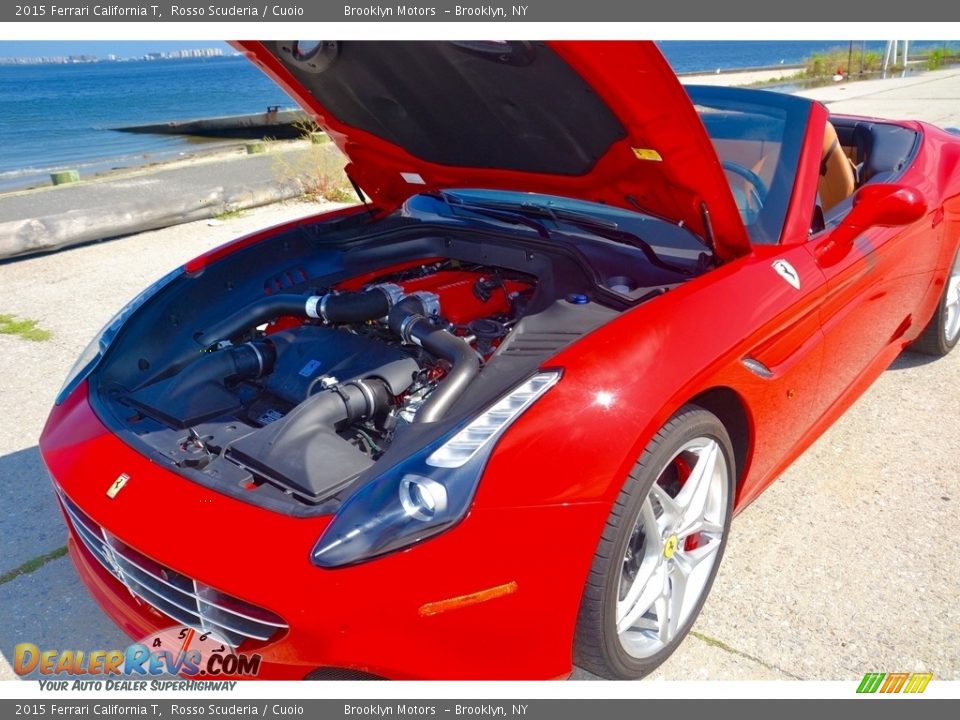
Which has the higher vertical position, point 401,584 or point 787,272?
point 787,272

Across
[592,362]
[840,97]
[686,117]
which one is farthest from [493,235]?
[840,97]

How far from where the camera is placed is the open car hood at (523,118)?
2072 millimetres

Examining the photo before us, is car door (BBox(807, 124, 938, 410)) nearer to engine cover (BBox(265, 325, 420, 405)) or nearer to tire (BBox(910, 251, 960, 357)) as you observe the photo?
tire (BBox(910, 251, 960, 357))

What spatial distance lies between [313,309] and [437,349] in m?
0.63

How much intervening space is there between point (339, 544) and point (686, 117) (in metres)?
1.46

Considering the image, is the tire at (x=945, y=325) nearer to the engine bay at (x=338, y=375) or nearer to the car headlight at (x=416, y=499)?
the engine bay at (x=338, y=375)

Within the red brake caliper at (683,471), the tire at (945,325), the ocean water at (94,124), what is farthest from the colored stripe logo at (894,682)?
the ocean water at (94,124)

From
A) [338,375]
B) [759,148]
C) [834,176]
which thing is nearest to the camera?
[338,375]

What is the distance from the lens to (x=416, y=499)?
5.36 feet

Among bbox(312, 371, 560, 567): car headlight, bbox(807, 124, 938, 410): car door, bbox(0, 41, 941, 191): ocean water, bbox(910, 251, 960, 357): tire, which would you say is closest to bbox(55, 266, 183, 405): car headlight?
bbox(312, 371, 560, 567): car headlight

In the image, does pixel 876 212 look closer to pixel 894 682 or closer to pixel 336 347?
pixel 894 682

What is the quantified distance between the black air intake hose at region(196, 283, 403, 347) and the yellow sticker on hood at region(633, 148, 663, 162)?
967 millimetres

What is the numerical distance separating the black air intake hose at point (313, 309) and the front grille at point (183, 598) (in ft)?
3.06

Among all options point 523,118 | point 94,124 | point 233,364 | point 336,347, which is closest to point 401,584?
point 336,347
